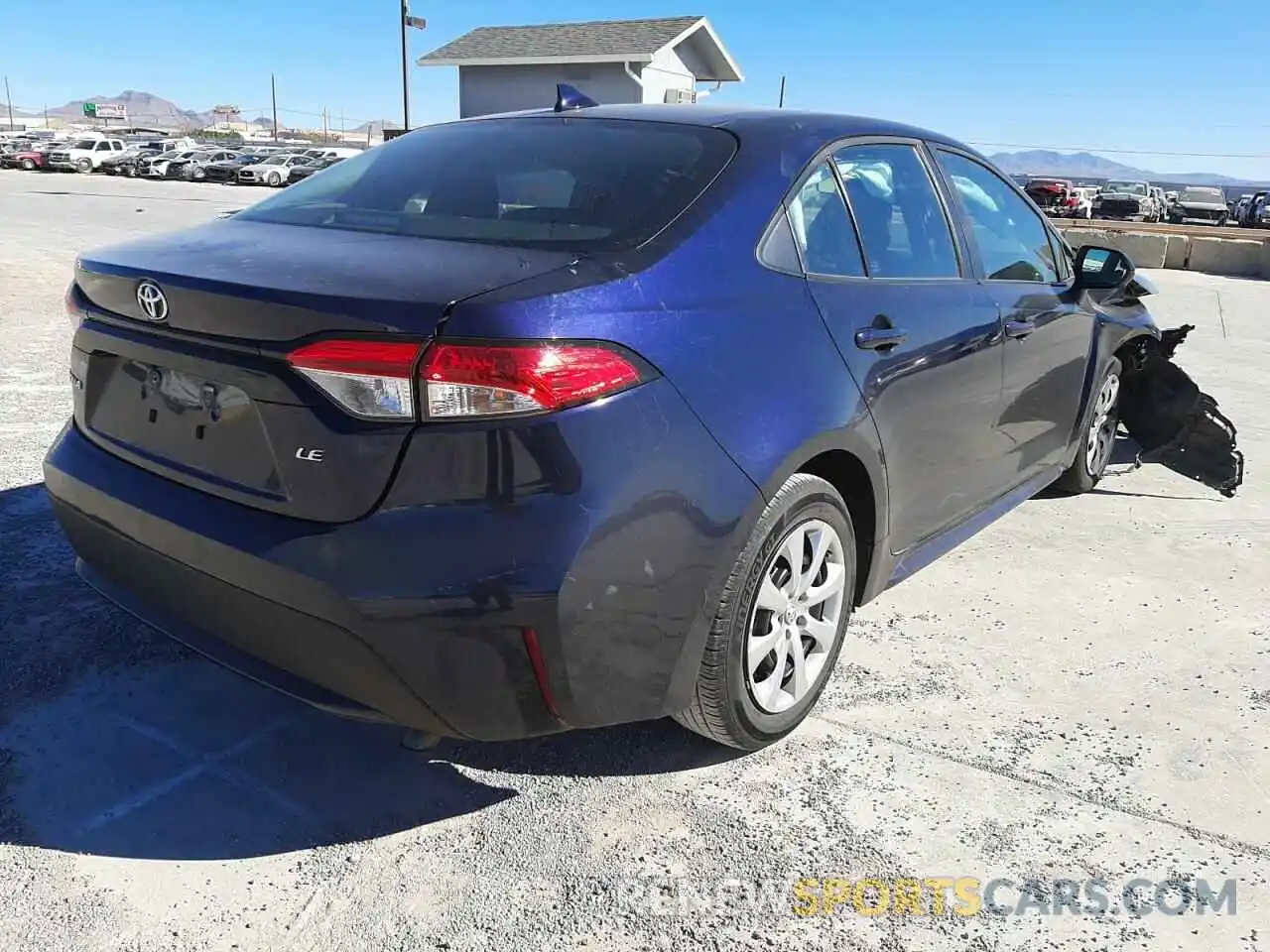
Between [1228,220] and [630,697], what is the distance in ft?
147

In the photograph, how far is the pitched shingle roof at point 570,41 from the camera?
30750mm

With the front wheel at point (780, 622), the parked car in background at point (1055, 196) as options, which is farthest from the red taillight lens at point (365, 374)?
the parked car in background at point (1055, 196)

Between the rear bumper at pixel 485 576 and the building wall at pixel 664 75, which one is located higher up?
the building wall at pixel 664 75

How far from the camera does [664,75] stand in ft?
104

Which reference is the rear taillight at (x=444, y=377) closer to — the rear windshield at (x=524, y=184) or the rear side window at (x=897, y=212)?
the rear windshield at (x=524, y=184)

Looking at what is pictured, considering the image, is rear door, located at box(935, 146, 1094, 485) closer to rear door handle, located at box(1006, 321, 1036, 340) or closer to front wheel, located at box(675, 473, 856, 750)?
rear door handle, located at box(1006, 321, 1036, 340)

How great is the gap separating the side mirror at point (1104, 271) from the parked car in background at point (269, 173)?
3768 cm

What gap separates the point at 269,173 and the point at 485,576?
40435 millimetres

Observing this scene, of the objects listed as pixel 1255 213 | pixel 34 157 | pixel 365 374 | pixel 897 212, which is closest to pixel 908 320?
pixel 897 212

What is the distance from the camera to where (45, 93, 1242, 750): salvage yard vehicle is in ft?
6.52

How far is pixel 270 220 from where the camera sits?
2.79m

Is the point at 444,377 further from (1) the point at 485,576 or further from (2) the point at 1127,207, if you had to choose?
(2) the point at 1127,207

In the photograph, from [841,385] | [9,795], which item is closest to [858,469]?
[841,385]

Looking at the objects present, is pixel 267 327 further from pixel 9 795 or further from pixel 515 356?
pixel 9 795
